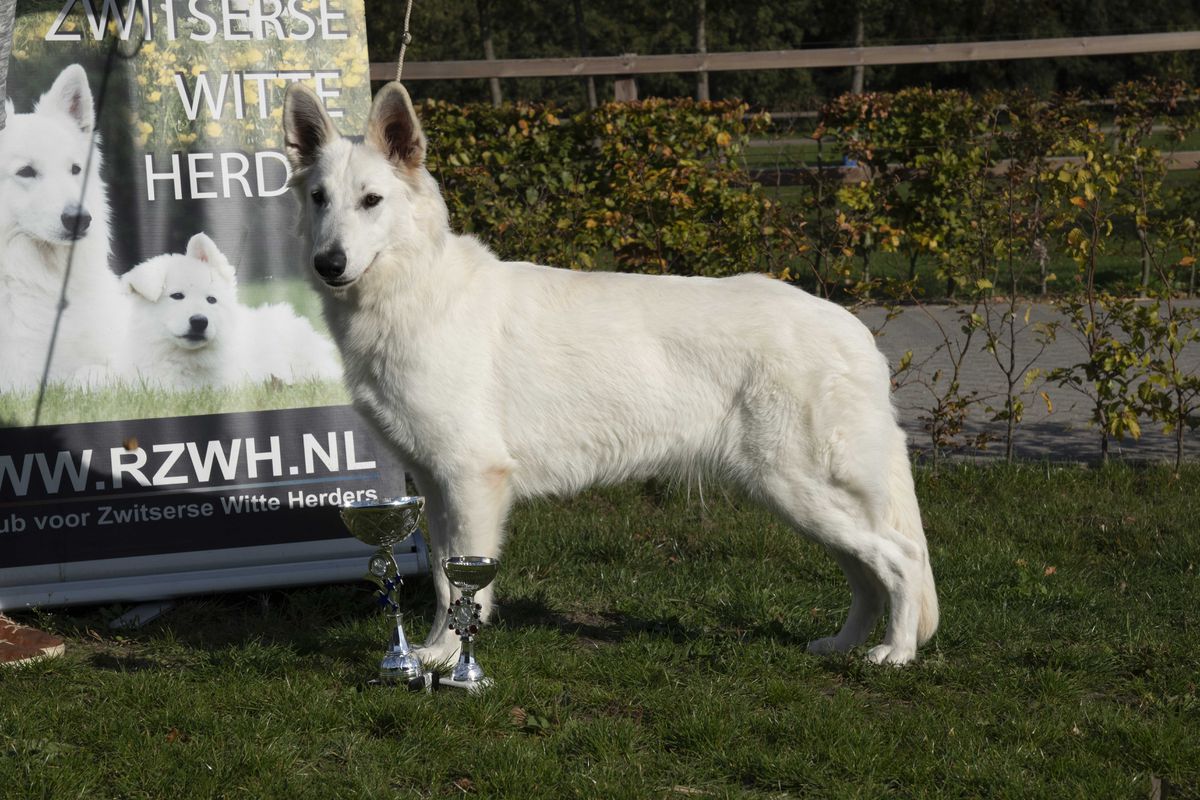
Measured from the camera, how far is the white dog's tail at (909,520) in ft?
13.7

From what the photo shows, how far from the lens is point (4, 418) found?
4.63 metres

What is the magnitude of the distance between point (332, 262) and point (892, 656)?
8.05 feet

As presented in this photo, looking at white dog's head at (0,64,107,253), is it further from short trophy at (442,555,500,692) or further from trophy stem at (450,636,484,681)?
trophy stem at (450,636,484,681)

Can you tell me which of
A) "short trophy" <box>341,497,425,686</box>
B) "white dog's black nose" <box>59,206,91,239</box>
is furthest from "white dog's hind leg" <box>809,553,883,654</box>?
"white dog's black nose" <box>59,206,91,239</box>

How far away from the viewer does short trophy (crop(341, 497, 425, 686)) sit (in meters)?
3.81

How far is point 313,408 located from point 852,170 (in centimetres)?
620

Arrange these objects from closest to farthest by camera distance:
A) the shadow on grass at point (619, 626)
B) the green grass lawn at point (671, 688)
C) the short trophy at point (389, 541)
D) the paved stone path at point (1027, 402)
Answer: the green grass lawn at point (671, 688)
the short trophy at point (389, 541)
the shadow on grass at point (619, 626)
the paved stone path at point (1027, 402)

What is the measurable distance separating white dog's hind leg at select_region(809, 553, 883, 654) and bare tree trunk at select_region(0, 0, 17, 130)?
3.74 metres

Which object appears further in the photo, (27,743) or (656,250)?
(656,250)

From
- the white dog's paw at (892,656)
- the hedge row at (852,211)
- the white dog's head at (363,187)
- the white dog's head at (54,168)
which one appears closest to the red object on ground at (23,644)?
the white dog's head at (54,168)

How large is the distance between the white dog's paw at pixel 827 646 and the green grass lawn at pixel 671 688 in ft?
0.39

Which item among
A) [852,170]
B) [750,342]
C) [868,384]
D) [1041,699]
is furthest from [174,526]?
[852,170]

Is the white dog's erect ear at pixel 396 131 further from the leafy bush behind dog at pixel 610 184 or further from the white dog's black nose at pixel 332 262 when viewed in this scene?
the leafy bush behind dog at pixel 610 184

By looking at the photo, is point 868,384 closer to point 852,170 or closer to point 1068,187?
point 1068,187
